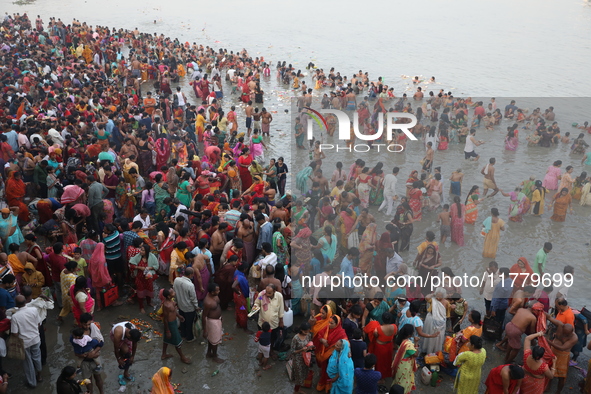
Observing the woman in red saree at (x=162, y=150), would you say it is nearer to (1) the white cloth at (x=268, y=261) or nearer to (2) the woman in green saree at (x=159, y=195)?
(2) the woman in green saree at (x=159, y=195)

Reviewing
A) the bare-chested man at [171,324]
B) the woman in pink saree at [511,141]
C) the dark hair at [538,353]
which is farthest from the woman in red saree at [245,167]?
the woman in pink saree at [511,141]

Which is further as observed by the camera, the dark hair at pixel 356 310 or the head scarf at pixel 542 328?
the dark hair at pixel 356 310

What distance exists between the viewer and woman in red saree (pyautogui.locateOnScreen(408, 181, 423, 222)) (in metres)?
10.3

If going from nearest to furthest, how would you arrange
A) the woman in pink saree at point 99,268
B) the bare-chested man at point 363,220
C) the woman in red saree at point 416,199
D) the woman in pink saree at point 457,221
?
the woman in pink saree at point 99,268 → the bare-chested man at point 363,220 → the woman in pink saree at point 457,221 → the woman in red saree at point 416,199

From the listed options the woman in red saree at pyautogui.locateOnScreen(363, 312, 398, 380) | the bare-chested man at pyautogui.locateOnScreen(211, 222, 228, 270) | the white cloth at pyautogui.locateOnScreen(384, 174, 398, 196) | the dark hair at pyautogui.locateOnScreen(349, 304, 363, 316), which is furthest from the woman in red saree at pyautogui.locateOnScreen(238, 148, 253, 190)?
the woman in red saree at pyautogui.locateOnScreen(363, 312, 398, 380)

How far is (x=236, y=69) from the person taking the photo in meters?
24.4

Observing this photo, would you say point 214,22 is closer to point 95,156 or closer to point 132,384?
point 95,156

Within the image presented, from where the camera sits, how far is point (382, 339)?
19.1 ft

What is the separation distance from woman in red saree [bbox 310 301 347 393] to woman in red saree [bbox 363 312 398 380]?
0.35 m

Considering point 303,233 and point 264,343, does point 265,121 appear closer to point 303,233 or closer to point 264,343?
point 303,233

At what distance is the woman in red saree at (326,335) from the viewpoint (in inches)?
226

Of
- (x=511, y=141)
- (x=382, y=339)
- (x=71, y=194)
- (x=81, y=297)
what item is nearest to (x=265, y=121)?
(x=71, y=194)

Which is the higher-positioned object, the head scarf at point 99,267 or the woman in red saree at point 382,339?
the head scarf at point 99,267

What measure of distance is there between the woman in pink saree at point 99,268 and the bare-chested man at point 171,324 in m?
1.27
